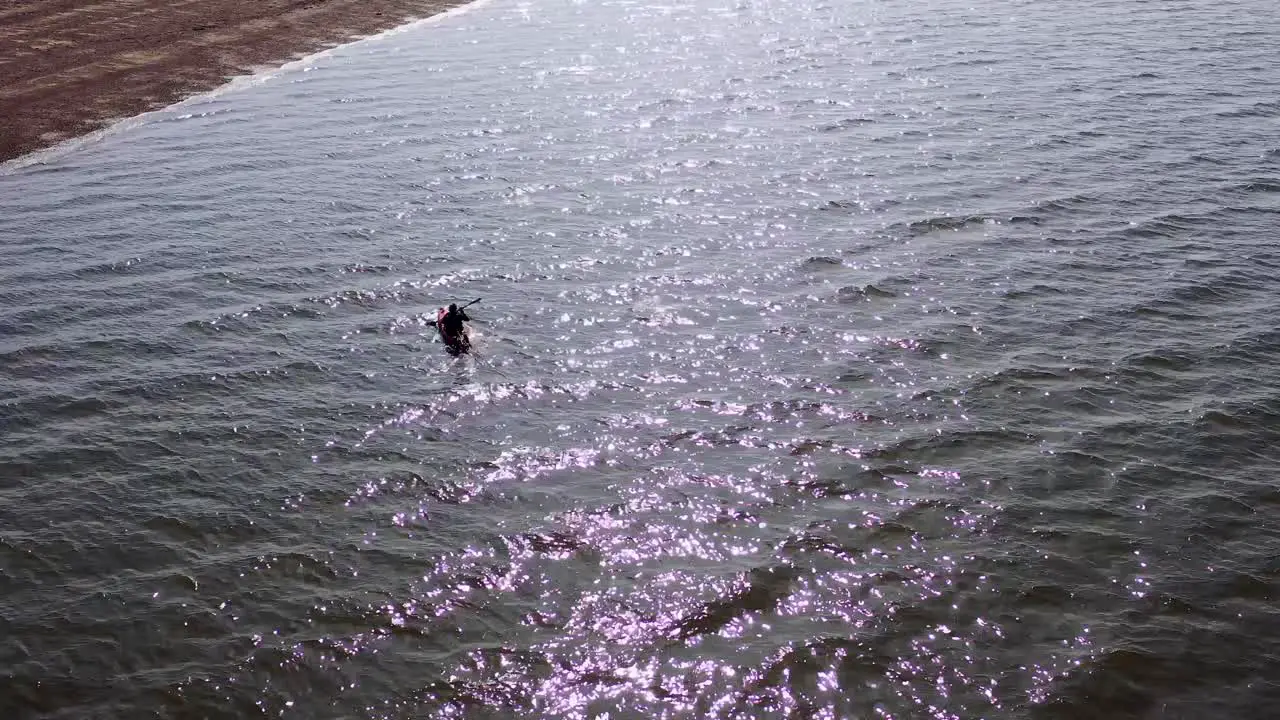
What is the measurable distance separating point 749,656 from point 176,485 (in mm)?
8229

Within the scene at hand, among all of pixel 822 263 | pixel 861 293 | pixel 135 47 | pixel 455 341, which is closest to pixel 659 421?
pixel 455 341

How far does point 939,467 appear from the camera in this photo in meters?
13.6

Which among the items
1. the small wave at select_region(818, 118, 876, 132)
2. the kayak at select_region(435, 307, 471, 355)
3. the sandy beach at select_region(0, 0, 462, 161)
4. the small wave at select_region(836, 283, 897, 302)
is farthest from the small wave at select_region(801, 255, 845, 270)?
the sandy beach at select_region(0, 0, 462, 161)

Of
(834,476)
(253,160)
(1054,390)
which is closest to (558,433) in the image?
(834,476)

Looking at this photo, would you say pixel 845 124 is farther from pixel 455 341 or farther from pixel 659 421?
pixel 659 421

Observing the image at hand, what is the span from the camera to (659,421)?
588 inches

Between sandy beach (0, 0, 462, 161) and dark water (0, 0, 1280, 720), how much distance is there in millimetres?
4691

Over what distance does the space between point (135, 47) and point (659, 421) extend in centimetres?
3534

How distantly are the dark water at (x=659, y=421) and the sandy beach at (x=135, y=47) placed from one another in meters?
4.69

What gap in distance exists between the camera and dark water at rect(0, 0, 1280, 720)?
35.1ft

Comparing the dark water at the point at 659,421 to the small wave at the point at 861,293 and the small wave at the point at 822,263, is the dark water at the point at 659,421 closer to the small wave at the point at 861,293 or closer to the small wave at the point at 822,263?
the small wave at the point at 861,293

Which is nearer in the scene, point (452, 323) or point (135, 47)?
point (452, 323)

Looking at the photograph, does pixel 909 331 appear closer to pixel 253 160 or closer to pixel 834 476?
pixel 834 476

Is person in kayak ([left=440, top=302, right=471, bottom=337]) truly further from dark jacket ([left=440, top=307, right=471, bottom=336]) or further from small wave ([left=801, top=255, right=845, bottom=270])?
A: small wave ([left=801, top=255, right=845, bottom=270])
